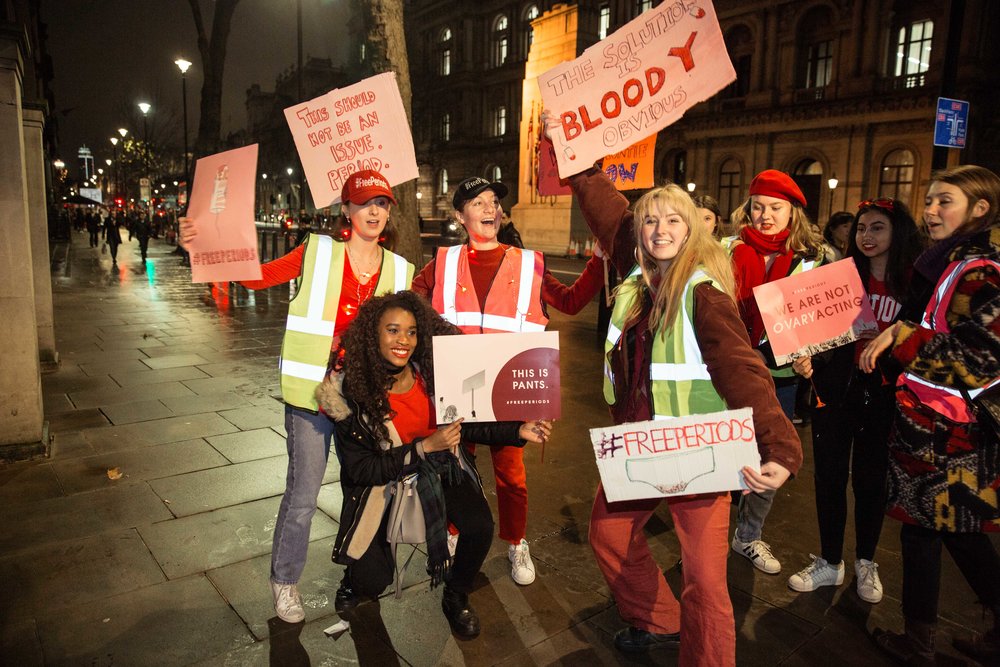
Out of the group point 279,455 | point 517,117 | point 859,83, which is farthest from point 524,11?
point 279,455

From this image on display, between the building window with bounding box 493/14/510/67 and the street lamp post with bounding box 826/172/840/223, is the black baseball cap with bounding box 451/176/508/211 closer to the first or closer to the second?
the street lamp post with bounding box 826/172/840/223

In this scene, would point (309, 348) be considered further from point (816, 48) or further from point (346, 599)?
point (816, 48)

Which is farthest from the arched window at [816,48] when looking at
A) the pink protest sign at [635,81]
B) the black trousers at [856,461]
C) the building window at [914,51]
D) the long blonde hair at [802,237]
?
the black trousers at [856,461]

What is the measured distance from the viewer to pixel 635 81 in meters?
3.50

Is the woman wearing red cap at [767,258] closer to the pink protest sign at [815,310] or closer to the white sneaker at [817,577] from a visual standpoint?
the white sneaker at [817,577]

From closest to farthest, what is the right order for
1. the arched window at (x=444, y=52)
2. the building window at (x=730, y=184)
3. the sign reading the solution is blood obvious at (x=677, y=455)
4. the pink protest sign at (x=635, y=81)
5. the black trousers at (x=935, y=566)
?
the sign reading the solution is blood obvious at (x=677, y=455)
the black trousers at (x=935, y=566)
the pink protest sign at (x=635, y=81)
the building window at (x=730, y=184)
the arched window at (x=444, y=52)

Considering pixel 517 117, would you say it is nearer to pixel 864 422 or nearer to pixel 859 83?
pixel 859 83

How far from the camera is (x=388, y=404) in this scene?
307cm

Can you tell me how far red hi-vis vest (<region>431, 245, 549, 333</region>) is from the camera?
363 cm

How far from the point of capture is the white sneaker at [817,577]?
141 inches

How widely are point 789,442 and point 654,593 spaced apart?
0.96 m

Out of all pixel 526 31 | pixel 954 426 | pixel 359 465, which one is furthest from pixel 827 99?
pixel 359 465

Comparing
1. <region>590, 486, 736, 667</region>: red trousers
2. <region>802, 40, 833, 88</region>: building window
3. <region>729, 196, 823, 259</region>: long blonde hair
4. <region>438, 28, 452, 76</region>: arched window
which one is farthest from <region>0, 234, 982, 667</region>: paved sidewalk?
<region>438, 28, 452, 76</region>: arched window

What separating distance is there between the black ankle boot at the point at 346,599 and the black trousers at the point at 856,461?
7.82 feet
